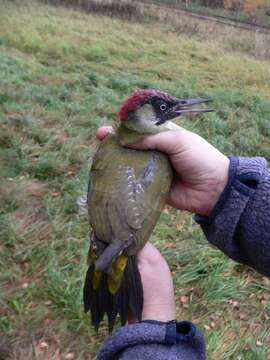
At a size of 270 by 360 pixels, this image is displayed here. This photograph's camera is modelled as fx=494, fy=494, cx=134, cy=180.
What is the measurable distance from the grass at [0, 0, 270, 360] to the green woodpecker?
1.15 m

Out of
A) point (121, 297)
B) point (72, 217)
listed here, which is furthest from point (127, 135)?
point (72, 217)

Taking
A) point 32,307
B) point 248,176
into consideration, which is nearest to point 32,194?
point 32,307

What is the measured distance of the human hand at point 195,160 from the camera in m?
2.35

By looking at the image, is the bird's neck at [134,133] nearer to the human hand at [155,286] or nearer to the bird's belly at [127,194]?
the bird's belly at [127,194]

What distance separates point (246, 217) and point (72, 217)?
8.50 ft

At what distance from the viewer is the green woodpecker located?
2174 millimetres

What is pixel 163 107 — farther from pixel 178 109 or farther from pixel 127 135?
pixel 127 135

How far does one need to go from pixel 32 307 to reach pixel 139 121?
1.71 m

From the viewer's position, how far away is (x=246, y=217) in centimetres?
205

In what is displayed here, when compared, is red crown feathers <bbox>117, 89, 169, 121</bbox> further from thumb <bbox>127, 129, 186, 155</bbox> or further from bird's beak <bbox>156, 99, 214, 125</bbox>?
thumb <bbox>127, 129, 186, 155</bbox>

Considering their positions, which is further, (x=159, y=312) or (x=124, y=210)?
(x=124, y=210)

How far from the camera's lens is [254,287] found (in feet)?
13.2

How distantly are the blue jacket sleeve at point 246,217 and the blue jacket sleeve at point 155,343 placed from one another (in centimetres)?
48

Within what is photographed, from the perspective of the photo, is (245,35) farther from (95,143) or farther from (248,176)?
(248,176)
